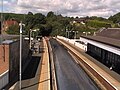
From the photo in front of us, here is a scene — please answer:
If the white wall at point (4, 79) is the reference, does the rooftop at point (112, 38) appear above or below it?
above

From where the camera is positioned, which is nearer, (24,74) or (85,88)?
(85,88)

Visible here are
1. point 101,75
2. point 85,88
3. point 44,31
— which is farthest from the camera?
point 44,31

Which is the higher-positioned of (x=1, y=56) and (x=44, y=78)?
(x=1, y=56)

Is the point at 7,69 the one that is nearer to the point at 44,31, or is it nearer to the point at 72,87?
the point at 72,87

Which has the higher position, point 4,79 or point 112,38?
point 112,38

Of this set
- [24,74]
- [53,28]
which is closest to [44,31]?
[53,28]

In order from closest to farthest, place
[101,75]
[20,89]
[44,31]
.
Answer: [20,89]
[101,75]
[44,31]

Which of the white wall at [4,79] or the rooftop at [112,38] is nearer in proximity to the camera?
the white wall at [4,79]

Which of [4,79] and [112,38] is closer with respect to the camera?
[4,79]

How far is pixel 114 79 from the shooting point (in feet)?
112

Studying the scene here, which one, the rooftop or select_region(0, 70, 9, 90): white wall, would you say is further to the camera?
the rooftop

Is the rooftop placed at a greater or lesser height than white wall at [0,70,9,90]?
greater

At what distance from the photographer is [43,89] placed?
2827cm

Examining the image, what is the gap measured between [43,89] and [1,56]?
6796 millimetres
